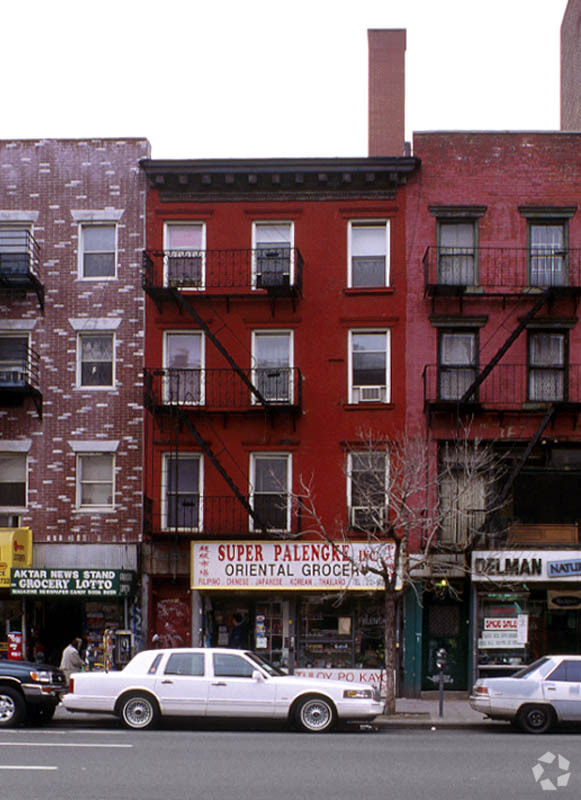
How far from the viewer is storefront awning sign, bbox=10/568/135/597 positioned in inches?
1021

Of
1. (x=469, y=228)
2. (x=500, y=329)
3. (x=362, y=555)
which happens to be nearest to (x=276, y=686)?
(x=362, y=555)

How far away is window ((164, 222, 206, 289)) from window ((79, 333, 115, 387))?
222cm

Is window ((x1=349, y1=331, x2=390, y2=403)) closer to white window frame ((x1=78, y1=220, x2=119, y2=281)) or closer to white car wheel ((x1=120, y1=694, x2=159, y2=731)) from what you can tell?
white window frame ((x1=78, y1=220, x2=119, y2=281))

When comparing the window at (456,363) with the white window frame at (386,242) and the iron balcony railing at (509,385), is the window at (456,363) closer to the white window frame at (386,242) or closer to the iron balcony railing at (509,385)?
the iron balcony railing at (509,385)

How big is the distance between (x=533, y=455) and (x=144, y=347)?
9.96 meters

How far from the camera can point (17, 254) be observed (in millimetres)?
27562

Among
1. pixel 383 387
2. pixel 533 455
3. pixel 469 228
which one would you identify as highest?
pixel 469 228

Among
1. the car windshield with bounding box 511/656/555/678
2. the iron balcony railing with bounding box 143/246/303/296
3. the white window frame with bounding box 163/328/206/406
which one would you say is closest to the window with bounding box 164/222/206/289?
the iron balcony railing with bounding box 143/246/303/296

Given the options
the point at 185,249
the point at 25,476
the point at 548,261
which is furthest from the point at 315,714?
the point at 548,261

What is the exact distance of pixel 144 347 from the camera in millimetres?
27609

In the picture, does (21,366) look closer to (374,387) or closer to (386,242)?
(374,387)

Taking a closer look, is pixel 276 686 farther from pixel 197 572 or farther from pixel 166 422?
pixel 166 422

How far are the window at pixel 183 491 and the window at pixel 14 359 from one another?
423 centimetres

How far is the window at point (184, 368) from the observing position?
27156 mm
